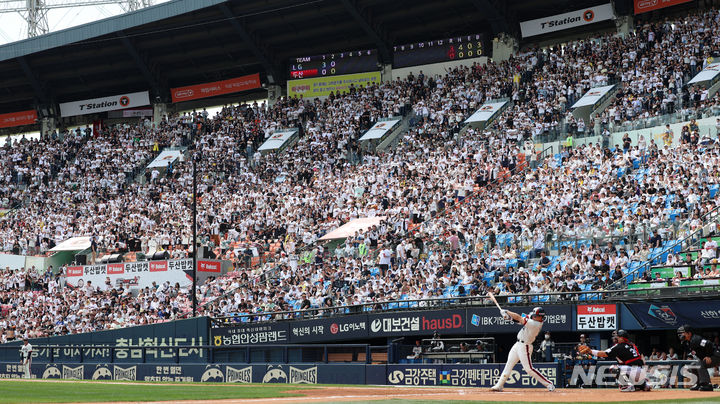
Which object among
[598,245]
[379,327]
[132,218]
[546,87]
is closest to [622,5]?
[546,87]

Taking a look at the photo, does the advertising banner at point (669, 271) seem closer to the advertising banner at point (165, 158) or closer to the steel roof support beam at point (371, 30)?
the steel roof support beam at point (371, 30)

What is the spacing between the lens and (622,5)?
42.6 metres

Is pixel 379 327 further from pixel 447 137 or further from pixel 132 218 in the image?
pixel 132 218

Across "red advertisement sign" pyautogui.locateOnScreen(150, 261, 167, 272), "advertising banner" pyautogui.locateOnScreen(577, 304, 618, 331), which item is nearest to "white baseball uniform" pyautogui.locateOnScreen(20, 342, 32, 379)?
"red advertisement sign" pyautogui.locateOnScreen(150, 261, 167, 272)

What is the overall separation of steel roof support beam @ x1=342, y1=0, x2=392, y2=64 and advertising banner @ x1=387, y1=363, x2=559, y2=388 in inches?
1121

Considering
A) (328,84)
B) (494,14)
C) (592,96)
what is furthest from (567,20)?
(328,84)

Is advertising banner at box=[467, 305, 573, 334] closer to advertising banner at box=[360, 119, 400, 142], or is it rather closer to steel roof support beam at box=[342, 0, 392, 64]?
advertising banner at box=[360, 119, 400, 142]

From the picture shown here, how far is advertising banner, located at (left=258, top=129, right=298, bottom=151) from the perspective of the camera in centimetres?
4775

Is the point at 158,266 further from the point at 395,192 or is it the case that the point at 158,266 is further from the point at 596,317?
the point at 596,317

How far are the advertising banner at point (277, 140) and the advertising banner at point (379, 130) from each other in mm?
5632

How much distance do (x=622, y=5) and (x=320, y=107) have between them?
55.5 feet

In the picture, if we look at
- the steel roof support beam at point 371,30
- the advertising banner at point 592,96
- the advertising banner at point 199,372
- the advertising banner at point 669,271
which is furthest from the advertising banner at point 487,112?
the advertising banner at point 199,372

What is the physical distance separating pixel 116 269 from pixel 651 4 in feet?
90.8

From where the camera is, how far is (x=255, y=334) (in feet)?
99.6
